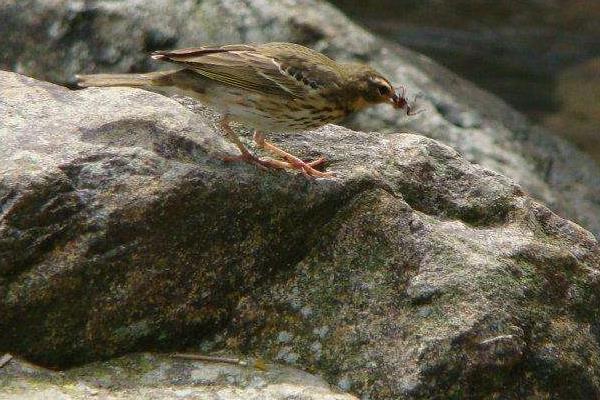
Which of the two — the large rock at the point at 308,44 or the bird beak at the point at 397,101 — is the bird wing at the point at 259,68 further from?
the large rock at the point at 308,44

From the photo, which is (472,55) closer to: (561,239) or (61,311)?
(561,239)

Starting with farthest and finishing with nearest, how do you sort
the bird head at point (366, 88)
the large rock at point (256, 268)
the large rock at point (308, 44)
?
the large rock at point (308, 44), the bird head at point (366, 88), the large rock at point (256, 268)

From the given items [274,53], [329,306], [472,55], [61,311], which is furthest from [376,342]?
[472,55]

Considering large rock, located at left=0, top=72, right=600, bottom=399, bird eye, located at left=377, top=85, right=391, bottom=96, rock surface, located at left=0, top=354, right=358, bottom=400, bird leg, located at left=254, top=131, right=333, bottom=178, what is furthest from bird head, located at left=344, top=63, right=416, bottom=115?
rock surface, located at left=0, top=354, right=358, bottom=400

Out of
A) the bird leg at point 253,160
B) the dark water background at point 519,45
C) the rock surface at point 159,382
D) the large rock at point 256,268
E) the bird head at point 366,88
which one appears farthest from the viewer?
the dark water background at point 519,45

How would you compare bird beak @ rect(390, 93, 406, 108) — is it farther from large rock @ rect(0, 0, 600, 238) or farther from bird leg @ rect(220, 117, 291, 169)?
large rock @ rect(0, 0, 600, 238)

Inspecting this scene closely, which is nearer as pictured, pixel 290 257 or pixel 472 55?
pixel 290 257

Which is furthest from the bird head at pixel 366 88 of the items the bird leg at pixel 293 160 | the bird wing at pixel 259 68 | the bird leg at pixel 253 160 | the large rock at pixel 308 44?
the large rock at pixel 308 44
